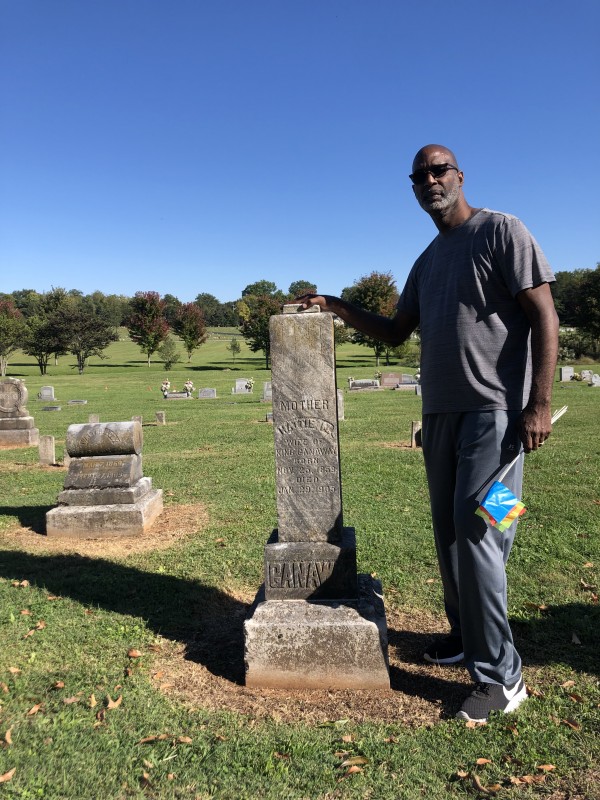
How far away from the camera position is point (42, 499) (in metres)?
8.81

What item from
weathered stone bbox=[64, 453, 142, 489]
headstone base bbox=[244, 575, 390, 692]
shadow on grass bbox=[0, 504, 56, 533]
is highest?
weathered stone bbox=[64, 453, 142, 489]

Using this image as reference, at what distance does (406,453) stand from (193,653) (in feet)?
26.9

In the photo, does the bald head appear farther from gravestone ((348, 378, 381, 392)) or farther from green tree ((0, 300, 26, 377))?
green tree ((0, 300, 26, 377))

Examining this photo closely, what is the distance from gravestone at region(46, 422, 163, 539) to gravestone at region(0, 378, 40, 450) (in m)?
7.84

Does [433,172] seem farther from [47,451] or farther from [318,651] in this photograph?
[47,451]

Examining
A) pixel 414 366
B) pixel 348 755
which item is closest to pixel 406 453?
pixel 348 755

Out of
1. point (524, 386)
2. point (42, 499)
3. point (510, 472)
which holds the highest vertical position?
point (524, 386)

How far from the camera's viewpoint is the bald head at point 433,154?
3.27 meters

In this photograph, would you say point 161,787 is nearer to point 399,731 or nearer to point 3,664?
point 399,731

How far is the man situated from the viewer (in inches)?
118

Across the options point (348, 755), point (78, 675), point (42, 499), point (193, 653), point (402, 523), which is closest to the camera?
point (348, 755)

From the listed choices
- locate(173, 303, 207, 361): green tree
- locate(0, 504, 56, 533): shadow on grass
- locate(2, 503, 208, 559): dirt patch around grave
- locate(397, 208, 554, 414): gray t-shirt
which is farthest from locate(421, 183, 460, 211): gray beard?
locate(173, 303, 207, 361): green tree

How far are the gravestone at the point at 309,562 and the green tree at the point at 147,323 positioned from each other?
5185cm

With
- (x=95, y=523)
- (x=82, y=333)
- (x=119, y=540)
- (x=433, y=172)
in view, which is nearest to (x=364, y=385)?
(x=95, y=523)
